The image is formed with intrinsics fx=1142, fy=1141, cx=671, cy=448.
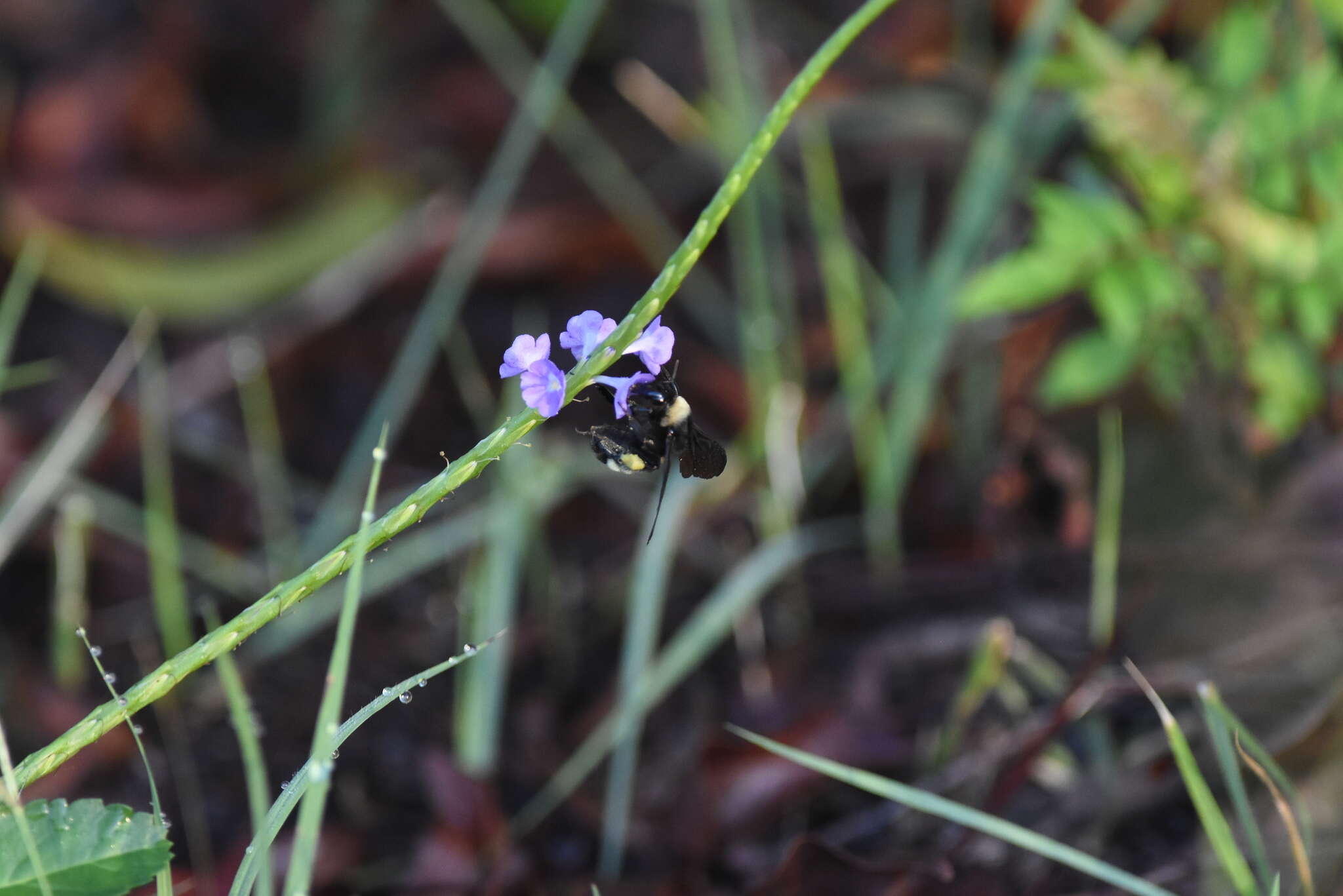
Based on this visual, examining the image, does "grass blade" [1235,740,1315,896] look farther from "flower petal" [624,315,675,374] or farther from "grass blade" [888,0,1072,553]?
"grass blade" [888,0,1072,553]

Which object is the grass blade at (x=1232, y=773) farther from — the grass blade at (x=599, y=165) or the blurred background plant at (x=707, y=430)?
the grass blade at (x=599, y=165)

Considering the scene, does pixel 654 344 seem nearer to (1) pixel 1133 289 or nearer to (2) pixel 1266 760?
(2) pixel 1266 760

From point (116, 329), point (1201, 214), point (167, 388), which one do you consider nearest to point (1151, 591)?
point (1201, 214)

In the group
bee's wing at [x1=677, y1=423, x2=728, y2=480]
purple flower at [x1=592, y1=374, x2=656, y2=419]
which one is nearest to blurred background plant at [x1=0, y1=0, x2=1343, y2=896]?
purple flower at [x1=592, y1=374, x2=656, y2=419]

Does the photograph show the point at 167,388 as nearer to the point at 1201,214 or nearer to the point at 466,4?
the point at 466,4

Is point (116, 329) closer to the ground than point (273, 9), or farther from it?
closer to the ground
